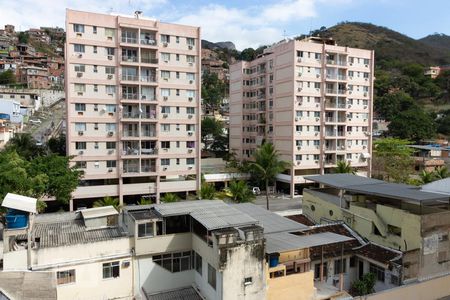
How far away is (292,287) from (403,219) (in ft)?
28.5

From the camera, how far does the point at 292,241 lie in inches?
698

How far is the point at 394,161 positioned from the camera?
163ft

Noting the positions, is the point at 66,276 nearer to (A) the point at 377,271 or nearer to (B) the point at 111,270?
(B) the point at 111,270

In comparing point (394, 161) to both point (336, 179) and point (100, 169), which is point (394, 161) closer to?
point (336, 179)

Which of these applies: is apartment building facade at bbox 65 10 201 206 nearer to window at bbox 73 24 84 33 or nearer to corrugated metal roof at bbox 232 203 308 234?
window at bbox 73 24 84 33

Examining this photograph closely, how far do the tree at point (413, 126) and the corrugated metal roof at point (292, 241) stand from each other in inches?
2515

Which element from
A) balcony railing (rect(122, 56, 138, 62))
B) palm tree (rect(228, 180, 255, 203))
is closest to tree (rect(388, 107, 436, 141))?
palm tree (rect(228, 180, 255, 203))

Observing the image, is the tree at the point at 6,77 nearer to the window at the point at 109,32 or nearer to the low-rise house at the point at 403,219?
the window at the point at 109,32

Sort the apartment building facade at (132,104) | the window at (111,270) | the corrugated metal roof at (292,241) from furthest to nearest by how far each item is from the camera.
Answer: the apartment building facade at (132,104), the window at (111,270), the corrugated metal roof at (292,241)

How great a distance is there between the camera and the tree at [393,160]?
47.7 metres

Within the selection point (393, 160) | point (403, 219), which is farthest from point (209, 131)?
→ point (403, 219)

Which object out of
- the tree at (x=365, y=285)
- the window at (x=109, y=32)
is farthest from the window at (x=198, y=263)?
the window at (x=109, y=32)

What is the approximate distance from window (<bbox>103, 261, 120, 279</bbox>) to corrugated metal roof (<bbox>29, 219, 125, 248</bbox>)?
48.1 inches

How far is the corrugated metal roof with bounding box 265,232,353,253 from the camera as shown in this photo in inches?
652
